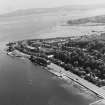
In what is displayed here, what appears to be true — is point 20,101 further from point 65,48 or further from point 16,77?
point 65,48

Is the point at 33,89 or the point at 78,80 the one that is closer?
the point at 33,89

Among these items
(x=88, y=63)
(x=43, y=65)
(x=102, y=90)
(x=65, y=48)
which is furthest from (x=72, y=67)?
(x=65, y=48)

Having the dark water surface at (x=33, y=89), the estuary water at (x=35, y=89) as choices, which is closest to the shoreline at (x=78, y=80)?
the estuary water at (x=35, y=89)

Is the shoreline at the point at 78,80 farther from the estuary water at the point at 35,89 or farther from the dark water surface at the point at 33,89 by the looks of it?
the dark water surface at the point at 33,89

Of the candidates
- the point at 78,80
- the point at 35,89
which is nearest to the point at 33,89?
the point at 35,89

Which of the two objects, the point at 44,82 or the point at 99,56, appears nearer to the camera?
the point at 44,82

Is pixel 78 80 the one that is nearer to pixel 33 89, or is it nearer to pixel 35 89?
pixel 35 89

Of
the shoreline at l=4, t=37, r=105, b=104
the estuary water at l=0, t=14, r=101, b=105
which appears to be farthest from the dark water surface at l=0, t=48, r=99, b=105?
the shoreline at l=4, t=37, r=105, b=104

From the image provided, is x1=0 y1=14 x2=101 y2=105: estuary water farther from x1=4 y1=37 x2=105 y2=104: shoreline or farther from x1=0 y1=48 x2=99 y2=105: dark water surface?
x1=4 y1=37 x2=105 y2=104: shoreline

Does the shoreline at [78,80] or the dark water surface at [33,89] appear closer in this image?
the dark water surface at [33,89]

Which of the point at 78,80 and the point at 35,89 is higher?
the point at 78,80

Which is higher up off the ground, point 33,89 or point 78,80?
point 78,80
